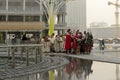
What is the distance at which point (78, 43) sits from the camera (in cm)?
2547

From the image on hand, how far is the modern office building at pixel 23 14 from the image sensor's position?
81688 millimetres

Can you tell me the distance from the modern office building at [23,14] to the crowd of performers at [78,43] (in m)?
55.8

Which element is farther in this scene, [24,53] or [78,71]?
[24,53]

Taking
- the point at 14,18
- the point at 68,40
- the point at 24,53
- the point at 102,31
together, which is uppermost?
the point at 14,18

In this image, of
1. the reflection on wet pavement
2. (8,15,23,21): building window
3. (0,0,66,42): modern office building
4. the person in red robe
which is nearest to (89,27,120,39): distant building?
(0,0,66,42): modern office building

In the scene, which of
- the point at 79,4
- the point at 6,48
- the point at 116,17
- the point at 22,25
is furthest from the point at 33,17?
the point at 6,48

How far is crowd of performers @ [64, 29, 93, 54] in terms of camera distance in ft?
82.5

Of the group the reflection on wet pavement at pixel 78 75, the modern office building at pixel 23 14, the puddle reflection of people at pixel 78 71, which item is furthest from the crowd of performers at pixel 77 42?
the modern office building at pixel 23 14

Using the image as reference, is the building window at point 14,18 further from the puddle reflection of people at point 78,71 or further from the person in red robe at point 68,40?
the puddle reflection of people at point 78,71

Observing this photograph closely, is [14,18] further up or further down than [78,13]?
further down

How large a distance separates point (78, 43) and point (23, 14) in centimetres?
5976

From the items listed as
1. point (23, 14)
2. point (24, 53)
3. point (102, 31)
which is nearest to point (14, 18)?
point (23, 14)

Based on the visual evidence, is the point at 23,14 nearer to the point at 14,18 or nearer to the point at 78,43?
the point at 14,18

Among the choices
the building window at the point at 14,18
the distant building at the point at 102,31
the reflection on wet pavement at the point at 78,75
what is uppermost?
the building window at the point at 14,18
